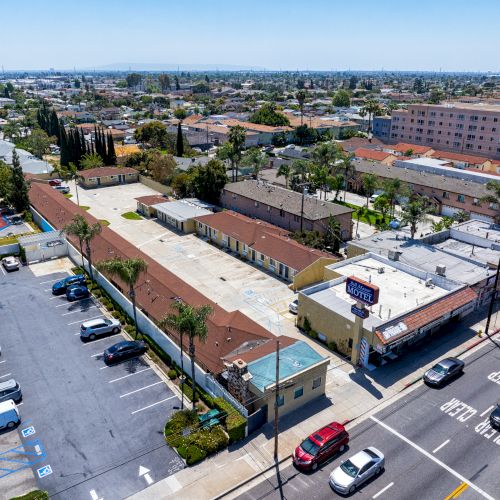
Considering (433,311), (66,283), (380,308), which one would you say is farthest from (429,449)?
(66,283)

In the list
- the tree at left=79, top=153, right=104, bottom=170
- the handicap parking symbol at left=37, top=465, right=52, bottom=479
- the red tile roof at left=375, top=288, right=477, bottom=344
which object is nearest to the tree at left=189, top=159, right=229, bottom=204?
the tree at left=79, top=153, right=104, bottom=170

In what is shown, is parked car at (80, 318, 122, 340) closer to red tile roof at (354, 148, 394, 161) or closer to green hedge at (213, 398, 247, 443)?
green hedge at (213, 398, 247, 443)

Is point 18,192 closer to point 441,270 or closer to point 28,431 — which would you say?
point 28,431

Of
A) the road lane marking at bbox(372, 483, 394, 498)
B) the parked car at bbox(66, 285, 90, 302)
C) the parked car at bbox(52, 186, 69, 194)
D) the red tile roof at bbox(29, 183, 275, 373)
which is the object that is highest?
the red tile roof at bbox(29, 183, 275, 373)

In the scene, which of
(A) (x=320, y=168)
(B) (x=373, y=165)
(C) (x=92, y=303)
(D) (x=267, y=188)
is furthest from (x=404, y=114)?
(C) (x=92, y=303)

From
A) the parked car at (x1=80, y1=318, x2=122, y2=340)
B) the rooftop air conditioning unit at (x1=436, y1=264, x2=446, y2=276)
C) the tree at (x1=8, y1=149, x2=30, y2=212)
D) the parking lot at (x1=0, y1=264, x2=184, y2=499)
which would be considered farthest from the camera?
the tree at (x1=8, y1=149, x2=30, y2=212)

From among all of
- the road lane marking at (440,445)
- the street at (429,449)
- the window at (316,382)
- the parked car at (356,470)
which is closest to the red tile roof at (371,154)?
the street at (429,449)

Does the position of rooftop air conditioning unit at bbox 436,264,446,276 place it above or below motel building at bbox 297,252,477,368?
above

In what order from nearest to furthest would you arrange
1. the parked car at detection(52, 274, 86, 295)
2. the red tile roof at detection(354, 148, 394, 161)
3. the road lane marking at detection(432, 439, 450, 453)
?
the road lane marking at detection(432, 439, 450, 453) < the parked car at detection(52, 274, 86, 295) < the red tile roof at detection(354, 148, 394, 161)
